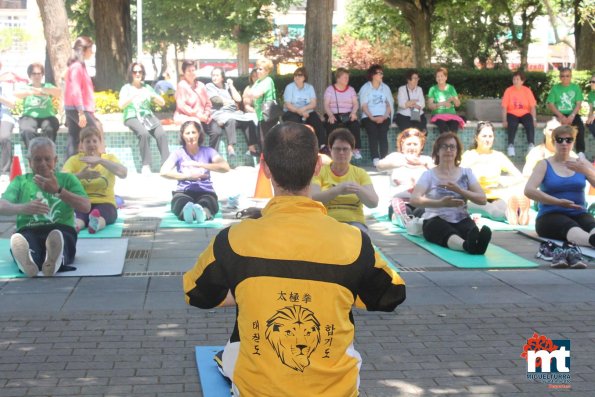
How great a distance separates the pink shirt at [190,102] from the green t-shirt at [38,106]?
2.14 m

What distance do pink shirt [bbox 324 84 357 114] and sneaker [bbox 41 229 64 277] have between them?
9.50 metres

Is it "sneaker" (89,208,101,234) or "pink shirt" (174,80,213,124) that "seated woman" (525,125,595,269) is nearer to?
"sneaker" (89,208,101,234)

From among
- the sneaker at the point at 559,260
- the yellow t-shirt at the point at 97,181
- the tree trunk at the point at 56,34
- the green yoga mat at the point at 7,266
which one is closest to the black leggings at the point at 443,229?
the sneaker at the point at 559,260

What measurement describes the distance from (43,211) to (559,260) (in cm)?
470

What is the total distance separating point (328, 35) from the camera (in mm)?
17578

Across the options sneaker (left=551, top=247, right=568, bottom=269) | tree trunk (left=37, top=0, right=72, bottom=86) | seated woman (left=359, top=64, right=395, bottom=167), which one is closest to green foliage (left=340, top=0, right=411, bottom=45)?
seated woman (left=359, top=64, right=395, bottom=167)

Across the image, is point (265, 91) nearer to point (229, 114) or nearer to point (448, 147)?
point (229, 114)

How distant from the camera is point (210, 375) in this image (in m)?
5.20

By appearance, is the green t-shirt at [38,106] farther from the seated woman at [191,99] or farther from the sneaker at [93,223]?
the sneaker at [93,223]

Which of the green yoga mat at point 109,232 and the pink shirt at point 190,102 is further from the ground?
the pink shirt at point 190,102

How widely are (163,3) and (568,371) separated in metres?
36.1

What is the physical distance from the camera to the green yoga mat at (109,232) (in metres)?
9.86

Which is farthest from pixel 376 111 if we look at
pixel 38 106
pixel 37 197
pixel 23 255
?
pixel 23 255

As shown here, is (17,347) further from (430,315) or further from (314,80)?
(314,80)
